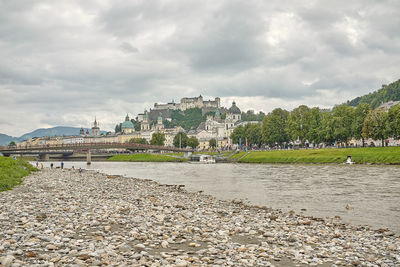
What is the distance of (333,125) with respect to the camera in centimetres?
10050

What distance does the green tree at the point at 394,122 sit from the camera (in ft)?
268

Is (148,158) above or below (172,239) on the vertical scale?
below

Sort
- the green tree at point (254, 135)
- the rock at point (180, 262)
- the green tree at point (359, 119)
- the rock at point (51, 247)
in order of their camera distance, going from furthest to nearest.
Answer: the green tree at point (254, 135)
the green tree at point (359, 119)
the rock at point (51, 247)
the rock at point (180, 262)

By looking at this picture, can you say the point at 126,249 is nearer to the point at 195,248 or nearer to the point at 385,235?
the point at 195,248

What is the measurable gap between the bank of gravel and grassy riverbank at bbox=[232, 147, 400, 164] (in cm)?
5773

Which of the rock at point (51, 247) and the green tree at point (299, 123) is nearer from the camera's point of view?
the rock at point (51, 247)

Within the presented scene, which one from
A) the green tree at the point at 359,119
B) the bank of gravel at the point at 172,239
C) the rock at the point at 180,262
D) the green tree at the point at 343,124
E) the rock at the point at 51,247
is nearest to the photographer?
the rock at the point at 180,262

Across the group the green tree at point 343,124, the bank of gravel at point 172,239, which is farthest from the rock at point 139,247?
the green tree at point 343,124

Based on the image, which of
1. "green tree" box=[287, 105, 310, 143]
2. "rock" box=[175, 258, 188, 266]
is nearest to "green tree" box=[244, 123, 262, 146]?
"green tree" box=[287, 105, 310, 143]

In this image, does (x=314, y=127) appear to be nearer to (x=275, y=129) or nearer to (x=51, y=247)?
(x=275, y=129)

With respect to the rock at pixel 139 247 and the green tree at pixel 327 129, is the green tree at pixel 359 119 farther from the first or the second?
the rock at pixel 139 247

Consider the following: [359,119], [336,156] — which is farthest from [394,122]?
[336,156]

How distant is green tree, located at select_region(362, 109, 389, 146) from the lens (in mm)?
85944

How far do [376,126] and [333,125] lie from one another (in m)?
13.9
